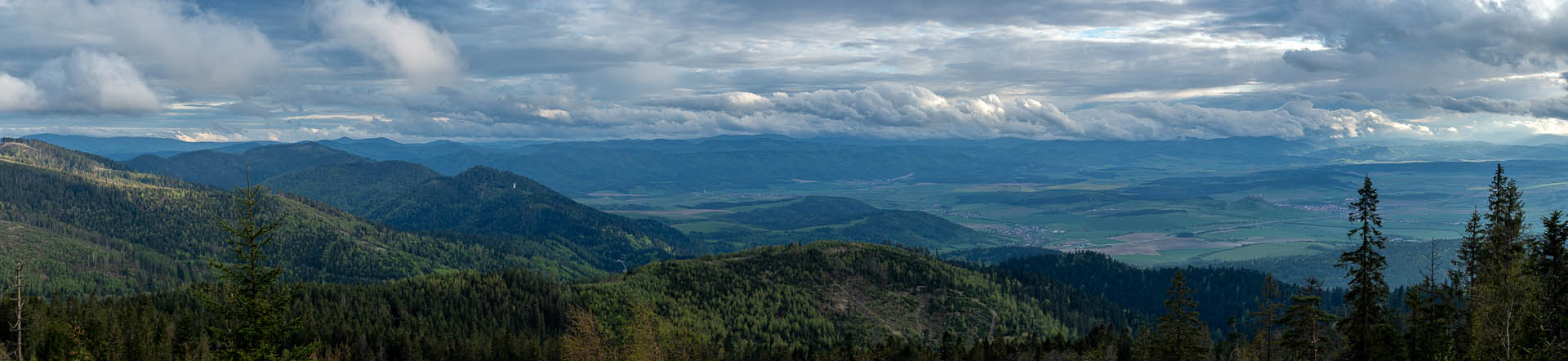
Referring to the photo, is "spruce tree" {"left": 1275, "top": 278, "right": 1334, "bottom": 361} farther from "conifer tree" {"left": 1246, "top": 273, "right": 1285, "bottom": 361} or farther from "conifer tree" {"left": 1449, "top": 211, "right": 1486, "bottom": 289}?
"conifer tree" {"left": 1449, "top": 211, "right": 1486, "bottom": 289}

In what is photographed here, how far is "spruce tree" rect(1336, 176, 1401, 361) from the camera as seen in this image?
5550cm

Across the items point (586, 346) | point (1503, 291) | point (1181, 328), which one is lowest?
point (1181, 328)

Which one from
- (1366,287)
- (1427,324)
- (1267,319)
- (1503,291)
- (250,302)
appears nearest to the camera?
(250,302)

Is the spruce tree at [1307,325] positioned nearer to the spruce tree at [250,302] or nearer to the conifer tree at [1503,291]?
the conifer tree at [1503,291]

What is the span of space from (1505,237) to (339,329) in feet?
548

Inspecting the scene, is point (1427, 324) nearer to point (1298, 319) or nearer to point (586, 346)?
point (1298, 319)

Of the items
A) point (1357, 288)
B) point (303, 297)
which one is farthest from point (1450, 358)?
point (303, 297)

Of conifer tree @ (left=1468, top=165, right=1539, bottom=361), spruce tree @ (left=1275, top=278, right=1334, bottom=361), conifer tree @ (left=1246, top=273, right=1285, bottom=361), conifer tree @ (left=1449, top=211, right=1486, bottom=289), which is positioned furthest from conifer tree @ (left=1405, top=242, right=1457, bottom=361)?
conifer tree @ (left=1246, top=273, right=1285, bottom=361)

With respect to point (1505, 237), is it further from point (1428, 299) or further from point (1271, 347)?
point (1271, 347)

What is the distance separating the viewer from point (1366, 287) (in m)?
58.1

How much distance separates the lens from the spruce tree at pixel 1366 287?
5550 cm

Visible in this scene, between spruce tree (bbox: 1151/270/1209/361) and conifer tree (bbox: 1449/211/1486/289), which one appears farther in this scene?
spruce tree (bbox: 1151/270/1209/361)

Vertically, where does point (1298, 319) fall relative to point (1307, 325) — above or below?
above

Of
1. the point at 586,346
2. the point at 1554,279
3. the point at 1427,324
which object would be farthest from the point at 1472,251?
the point at 586,346
